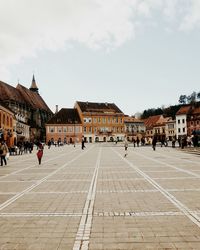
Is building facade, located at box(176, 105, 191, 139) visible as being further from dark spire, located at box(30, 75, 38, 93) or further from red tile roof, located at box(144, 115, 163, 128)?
dark spire, located at box(30, 75, 38, 93)

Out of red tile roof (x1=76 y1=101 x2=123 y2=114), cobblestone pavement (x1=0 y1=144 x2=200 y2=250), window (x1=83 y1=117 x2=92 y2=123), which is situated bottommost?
cobblestone pavement (x1=0 y1=144 x2=200 y2=250)

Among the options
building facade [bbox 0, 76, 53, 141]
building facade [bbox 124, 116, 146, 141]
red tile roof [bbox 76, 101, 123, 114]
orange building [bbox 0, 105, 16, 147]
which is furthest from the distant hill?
orange building [bbox 0, 105, 16, 147]

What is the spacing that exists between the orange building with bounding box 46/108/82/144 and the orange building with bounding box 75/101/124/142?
2916 mm

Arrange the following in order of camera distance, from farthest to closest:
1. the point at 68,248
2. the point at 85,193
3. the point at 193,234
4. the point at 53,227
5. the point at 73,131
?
the point at 73,131
the point at 85,193
the point at 53,227
the point at 193,234
the point at 68,248

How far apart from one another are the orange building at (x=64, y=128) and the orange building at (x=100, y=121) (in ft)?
9.57

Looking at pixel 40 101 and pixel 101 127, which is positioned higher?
pixel 40 101

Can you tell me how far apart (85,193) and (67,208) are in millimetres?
2197

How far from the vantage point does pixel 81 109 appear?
114250 millimetres

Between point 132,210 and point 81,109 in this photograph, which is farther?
point 81,109

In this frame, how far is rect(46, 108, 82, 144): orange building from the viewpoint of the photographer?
355 feet

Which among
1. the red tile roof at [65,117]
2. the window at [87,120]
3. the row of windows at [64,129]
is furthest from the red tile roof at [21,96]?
Answer: the window at [87,120]

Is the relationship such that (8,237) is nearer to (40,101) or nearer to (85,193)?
(85,193)

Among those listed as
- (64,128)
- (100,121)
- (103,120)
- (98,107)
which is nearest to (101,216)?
(64,128)

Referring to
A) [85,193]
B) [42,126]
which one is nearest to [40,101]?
[42,126]
